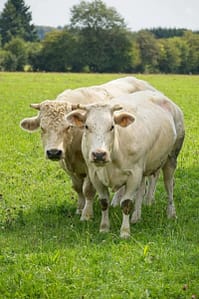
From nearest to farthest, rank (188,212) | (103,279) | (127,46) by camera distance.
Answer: (103,279)
(188,212)
(127,46)

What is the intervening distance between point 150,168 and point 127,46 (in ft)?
317

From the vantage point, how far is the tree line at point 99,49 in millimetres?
99925

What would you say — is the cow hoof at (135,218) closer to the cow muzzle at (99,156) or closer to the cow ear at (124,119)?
the cow ear at (124,119)

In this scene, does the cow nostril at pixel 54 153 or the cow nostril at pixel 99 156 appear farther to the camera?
the cow nostril at pixel 54 153

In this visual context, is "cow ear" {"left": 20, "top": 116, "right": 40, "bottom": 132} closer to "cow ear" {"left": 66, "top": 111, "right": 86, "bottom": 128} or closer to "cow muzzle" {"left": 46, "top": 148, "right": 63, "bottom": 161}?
"cow muzzle" {"left": 46, "top": 148, "right": 63, "bottom": 161}

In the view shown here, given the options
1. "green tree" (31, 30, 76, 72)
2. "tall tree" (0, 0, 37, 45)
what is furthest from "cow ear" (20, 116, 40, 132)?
"tall tree" (0, 0, 37, 45)

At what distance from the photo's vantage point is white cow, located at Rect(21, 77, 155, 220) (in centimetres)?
952

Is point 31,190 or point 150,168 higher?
point 150,168

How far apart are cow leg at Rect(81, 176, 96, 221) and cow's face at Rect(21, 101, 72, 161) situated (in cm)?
91

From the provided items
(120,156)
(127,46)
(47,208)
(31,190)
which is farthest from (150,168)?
(127,46)

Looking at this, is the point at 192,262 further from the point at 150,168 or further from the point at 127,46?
the point at 127,46

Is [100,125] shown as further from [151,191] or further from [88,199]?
[151,191]

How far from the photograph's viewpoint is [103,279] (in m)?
7.18

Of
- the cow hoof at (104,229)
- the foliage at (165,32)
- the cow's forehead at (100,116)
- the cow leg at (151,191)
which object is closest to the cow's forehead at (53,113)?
the cow's forehead at (100,116)
